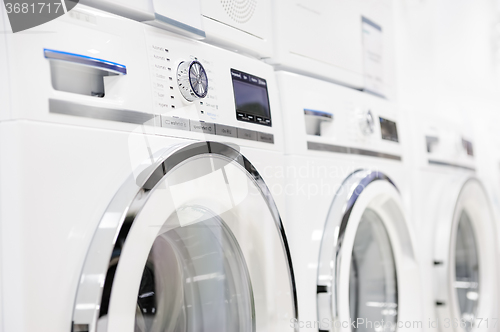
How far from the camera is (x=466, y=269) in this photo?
182 centimetres

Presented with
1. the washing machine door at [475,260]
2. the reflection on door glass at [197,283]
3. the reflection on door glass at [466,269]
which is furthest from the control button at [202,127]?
the reflection on door glass at [466,269]

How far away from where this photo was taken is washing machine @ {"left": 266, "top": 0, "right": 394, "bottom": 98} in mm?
1089

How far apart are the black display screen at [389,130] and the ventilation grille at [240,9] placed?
1.79 feet

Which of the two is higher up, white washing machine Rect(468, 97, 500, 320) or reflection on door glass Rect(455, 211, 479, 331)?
white washing machine Rect(468, 97, 500, 320)

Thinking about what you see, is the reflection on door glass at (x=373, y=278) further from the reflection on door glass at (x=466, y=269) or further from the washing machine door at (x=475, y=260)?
the reflection on door glass at (x=466, y=269)

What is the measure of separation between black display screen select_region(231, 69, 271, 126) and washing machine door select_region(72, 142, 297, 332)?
0.11 meters

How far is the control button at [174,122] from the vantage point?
29.2 inches

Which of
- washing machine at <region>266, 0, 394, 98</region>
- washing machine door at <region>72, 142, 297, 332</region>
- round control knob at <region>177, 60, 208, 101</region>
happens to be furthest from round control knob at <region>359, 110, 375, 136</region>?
round control knob at <region>177, 60, 208, 101</region>

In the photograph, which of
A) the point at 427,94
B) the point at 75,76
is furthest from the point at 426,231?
the point at 75,76

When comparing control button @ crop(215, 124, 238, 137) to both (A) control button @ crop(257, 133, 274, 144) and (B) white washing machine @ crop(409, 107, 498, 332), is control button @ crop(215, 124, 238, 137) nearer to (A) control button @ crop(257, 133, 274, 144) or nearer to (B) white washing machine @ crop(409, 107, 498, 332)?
(A) control button @ crop(257, 133, 274, 144)

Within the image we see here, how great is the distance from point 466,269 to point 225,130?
1.36 m

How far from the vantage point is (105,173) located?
0.64 metres

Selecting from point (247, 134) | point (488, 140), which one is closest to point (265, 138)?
point (247, 134)

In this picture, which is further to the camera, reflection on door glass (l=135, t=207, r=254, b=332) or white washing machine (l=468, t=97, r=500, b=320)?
white washing machine (l=468, t=97, r=500, b=320)
